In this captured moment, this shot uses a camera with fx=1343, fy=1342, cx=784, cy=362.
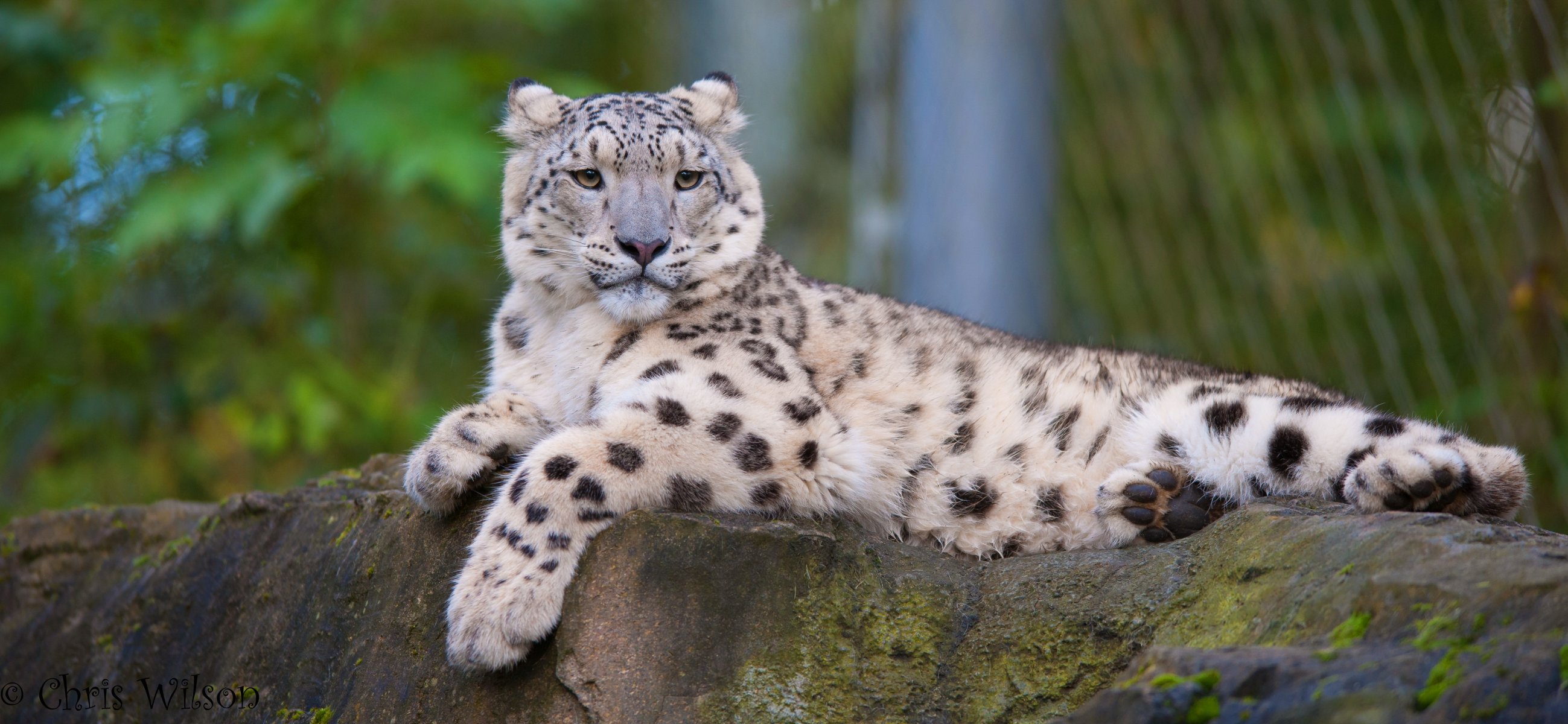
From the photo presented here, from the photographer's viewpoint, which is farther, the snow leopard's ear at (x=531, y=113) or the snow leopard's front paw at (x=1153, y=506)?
the snow leopard's ear at (x=531, y=113)

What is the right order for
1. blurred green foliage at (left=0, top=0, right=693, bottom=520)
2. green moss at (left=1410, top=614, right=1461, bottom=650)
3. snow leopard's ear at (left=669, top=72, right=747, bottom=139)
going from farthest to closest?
blurred green foliage at (left=0, top=0, right=693, bottom=520)
snow leopard's ear at (left=669, top=72, right=747, bottom=139)
green moss at (left=1410, top=614, right=1461, bottom=650)

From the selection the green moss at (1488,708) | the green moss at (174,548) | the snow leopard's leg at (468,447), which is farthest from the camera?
the green moss at (174,548)

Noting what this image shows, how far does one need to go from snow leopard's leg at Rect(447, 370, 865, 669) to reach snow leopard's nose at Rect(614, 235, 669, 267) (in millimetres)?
434

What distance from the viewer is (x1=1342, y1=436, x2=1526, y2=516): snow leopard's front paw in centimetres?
362

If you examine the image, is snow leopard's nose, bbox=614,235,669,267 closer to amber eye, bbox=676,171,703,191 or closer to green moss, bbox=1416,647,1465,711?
amber eye, bbox=676,171,703,191

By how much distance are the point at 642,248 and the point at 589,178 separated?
383 millimetres

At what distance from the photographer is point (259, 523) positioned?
4621 mm

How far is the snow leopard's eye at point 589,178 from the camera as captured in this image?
174 inches

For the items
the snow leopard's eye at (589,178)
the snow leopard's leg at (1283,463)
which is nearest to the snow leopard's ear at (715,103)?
the snow leopard's eye at (589,178)

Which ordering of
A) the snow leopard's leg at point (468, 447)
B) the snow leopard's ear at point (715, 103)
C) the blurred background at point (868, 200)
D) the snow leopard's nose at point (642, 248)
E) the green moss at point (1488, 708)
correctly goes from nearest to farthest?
the green moss at point (1488, 708)
the snow leopard's leg at point (468, 447)
the snow leopard's nose at point (642, 248)
the snow leopard's ear at point (715, 103)
the blurred background at point (868, 200)

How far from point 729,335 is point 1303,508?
1.79 m

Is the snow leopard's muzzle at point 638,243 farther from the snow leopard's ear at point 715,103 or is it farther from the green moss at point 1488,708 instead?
the green moss at point 1488,708

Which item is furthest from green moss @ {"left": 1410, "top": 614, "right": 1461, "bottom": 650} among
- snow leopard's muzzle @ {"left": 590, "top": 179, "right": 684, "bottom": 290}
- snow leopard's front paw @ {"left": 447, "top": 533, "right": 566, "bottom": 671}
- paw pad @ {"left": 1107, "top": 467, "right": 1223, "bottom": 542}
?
snow leopard's muzzle @ {"left": 590, "top": 179, "right": 684, "bottom": 290}

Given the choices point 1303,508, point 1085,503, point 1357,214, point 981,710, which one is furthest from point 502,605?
point 1357,214
